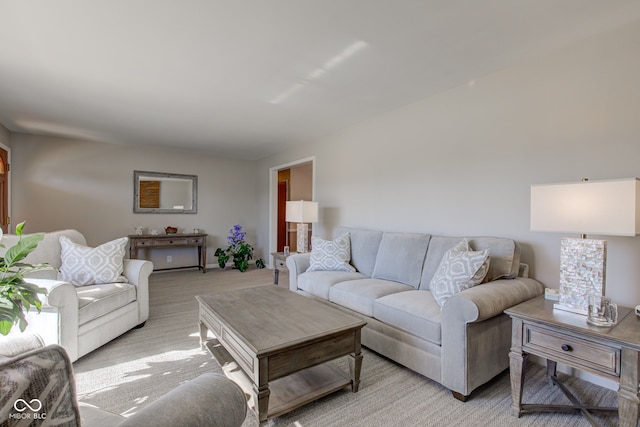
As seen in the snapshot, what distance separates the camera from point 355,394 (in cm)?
192

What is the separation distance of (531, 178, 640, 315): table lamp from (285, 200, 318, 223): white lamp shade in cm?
283

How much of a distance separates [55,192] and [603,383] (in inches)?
271

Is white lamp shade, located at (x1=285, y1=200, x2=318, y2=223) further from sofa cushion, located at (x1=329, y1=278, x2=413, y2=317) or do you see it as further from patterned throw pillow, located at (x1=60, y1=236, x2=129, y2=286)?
patterned throw pillow, located at (x1=60, y1=236, x2=129, y2=286)

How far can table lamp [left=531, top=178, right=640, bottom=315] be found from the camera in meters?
1.52

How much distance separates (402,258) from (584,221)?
149cm

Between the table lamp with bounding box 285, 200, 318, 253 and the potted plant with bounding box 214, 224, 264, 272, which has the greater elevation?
the table lamp with bounding box 285, 200, 318, 253

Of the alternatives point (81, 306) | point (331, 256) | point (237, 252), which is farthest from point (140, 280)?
point (237, 252)

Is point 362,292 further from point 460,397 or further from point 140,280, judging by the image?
point 140,280

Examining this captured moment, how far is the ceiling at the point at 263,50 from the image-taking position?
6.07ft

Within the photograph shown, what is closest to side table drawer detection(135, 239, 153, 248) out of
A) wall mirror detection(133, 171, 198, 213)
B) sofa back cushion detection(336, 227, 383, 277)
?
wall mirror detection(133, 171, 198, 213)

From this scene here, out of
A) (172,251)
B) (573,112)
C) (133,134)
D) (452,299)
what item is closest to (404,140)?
(573,112)

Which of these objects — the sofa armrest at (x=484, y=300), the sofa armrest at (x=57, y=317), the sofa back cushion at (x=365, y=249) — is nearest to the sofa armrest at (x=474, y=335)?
the sofa armrest at (x=484, y=300)

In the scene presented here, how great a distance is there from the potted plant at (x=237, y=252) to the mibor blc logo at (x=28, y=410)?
5447mm

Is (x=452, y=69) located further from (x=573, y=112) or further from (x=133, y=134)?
(x=133, y=134)
